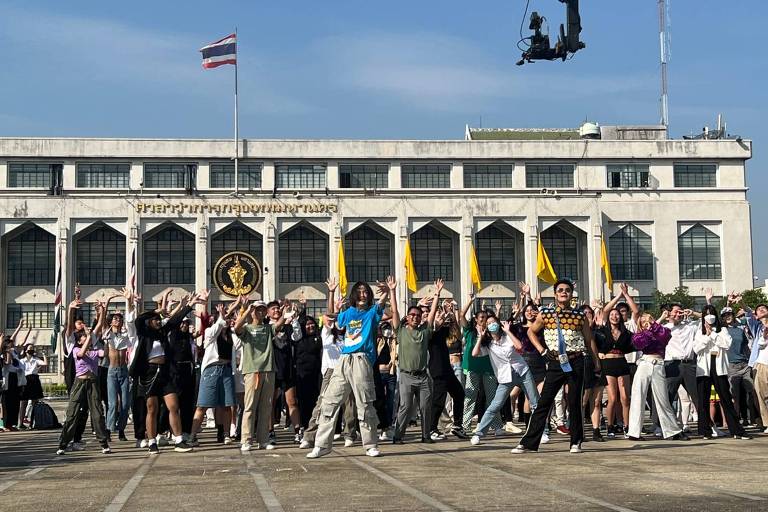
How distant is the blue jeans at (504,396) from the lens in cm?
1328

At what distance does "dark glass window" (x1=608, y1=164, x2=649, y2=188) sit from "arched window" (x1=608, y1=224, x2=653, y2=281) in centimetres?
323

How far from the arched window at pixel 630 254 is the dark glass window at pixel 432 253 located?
9962 mm

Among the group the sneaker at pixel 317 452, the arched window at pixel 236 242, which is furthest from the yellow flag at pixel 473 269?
the sneaker at pixel 317 452

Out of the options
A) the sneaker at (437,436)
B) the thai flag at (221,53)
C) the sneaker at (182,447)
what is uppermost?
the thai flag at (221,53)

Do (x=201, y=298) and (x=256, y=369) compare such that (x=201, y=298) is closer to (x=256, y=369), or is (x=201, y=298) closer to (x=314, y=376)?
(x=256, y=369)

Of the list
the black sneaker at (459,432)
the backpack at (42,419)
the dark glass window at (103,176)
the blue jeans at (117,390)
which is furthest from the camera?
the dark glass window at (103,176)

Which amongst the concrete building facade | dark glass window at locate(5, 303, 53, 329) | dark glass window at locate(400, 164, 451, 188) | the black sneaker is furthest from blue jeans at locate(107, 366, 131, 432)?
dark glass window at locate(400, 164, 451, 188)

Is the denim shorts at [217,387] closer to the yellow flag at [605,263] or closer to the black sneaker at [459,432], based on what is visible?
the black sneaker at [459,432]

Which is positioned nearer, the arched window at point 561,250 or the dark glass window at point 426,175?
the arched window at point 561,250

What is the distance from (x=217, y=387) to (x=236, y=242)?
4457 cm

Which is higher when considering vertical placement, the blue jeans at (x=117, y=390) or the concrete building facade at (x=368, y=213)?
the concrete building facade at (x=368, y=213)

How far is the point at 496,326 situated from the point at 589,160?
167 ft

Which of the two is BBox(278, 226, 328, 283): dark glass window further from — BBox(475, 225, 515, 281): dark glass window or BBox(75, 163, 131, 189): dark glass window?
BBox(75, 163, 131, 189): dark glass window

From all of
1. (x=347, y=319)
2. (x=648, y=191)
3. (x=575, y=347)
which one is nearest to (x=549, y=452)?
(x=575, y=347)
